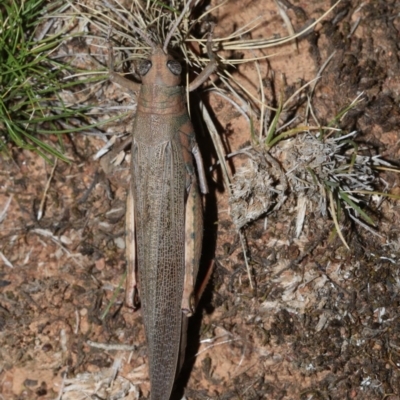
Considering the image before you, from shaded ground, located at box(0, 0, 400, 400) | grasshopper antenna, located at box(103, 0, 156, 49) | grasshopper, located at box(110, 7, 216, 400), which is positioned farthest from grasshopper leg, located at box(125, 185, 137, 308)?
grasshopper antenna, located at box(103, 0, 156, 49)

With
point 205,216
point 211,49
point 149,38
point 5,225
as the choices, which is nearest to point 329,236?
point 205,216

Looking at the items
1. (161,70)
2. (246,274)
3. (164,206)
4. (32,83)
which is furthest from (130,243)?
(32,83)

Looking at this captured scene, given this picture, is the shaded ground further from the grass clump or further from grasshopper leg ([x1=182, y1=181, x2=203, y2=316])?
grasshopper leg ([x1=182, y1=181, x2=203, y2=316])

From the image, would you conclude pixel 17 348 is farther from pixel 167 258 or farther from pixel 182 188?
pixel 182 188

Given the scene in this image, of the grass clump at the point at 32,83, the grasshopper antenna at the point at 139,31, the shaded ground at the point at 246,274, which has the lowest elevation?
the shaded ground at the point at 246,274

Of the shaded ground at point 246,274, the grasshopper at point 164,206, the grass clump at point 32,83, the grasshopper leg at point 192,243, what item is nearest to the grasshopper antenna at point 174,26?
the grasshopper at point 164,206

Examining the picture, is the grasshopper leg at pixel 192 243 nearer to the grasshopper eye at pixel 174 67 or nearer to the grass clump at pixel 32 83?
the grasshopper eye at pixel 174 67
